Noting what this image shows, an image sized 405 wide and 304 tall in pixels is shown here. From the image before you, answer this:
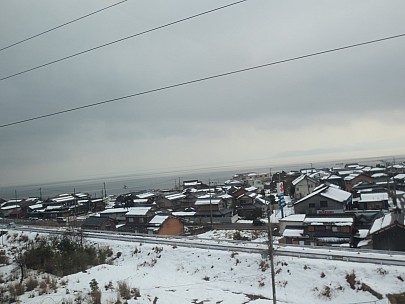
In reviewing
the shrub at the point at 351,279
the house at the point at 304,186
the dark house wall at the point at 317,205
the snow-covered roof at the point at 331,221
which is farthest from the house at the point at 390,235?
the house at the point at 304,186

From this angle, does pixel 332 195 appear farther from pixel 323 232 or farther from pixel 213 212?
pixel 213 212

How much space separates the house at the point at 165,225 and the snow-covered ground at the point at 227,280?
12066 mm

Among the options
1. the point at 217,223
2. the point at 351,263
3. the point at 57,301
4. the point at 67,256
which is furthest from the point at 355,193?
the point at 57,301

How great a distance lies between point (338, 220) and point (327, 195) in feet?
30.6

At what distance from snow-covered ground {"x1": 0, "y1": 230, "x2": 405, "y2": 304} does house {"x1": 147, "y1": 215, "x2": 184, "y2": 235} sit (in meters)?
12.1

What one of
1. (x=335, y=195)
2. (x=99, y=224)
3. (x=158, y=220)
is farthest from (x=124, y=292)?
(x=335, y=195)

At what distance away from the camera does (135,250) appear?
20.2 metres

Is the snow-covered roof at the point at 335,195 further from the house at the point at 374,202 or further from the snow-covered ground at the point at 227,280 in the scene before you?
the snow-covered ground at the point at 227,280

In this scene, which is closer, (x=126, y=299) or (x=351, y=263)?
(x=126, y=299)

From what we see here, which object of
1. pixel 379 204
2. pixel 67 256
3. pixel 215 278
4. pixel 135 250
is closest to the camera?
pixel 215 278

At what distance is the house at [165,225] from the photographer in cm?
3072

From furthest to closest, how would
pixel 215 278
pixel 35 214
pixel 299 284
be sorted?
pixel 35 214
pixel 215 278
pixel 299 284

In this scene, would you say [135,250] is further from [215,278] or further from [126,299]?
[126,299]

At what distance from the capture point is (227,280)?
15172 millimetres
